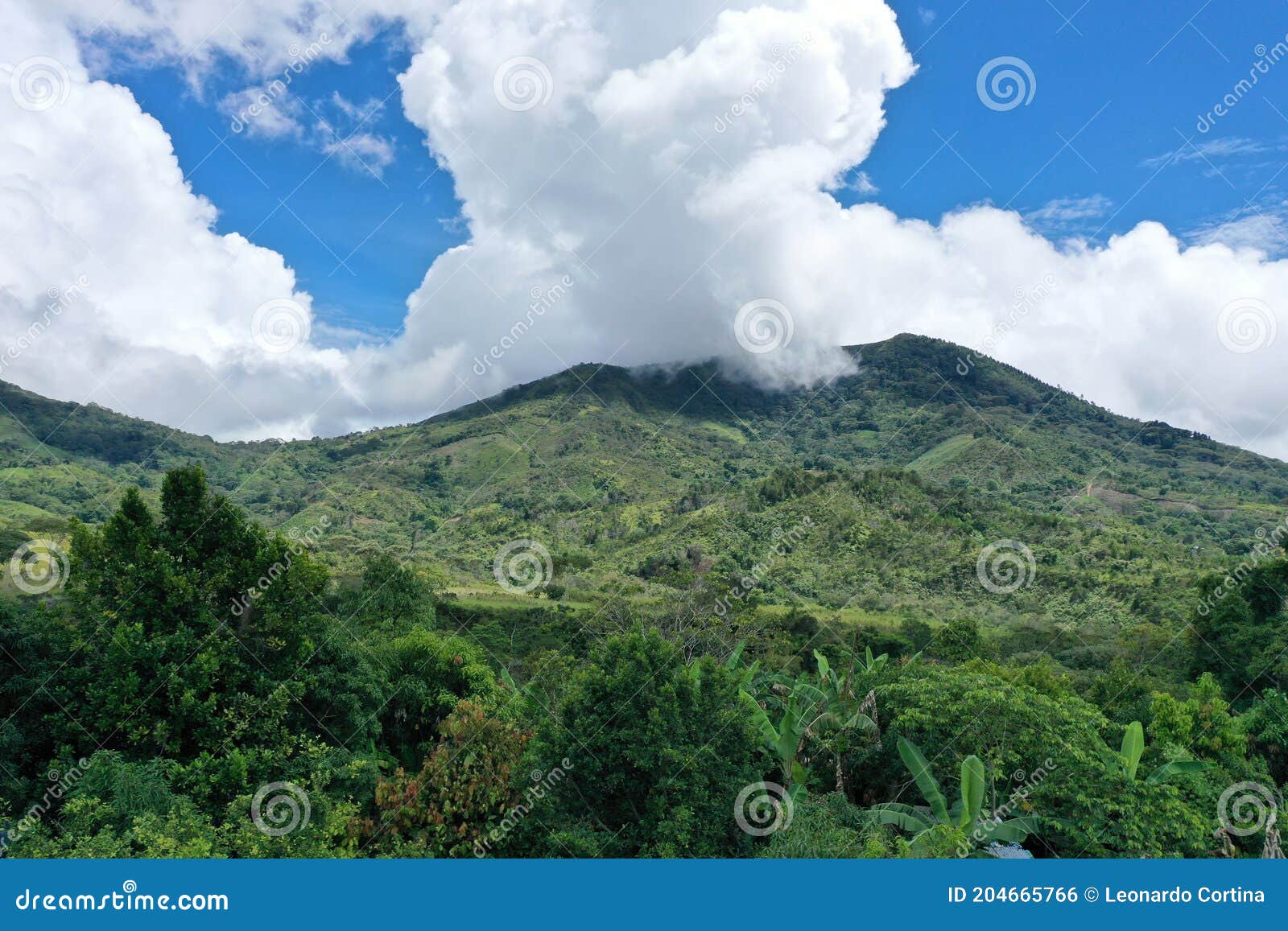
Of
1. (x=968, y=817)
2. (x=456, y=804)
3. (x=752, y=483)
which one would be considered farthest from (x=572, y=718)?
(x=752, y=483)

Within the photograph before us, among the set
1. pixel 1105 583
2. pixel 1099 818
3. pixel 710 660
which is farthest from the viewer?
pixel 1105 583

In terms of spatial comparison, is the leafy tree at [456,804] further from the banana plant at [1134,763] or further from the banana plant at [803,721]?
the banana plant at [1134,763]

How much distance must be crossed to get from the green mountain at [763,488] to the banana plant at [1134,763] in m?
18.5

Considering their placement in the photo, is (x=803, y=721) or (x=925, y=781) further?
(x=803, y=721)

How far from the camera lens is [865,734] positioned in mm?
17484

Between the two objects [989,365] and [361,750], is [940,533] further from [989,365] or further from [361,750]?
[989,365]

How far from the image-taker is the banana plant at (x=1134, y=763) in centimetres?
1399

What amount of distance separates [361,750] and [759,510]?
210 ft

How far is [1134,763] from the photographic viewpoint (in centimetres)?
1450

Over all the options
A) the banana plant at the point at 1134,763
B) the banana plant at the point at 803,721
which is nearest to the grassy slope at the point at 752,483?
the banana plant at the point at 803,721

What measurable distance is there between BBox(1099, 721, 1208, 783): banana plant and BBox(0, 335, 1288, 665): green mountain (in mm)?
18463

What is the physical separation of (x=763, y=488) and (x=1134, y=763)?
68612mm

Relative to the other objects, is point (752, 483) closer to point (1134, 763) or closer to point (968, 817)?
point (1134, 763)

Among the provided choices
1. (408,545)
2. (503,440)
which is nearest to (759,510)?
(408,545)
